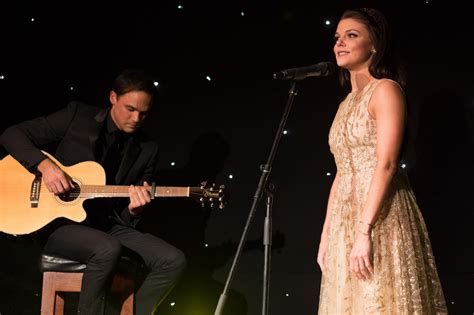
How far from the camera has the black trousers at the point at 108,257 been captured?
2.64 meters

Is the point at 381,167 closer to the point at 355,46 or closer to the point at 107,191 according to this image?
the point at 355,46

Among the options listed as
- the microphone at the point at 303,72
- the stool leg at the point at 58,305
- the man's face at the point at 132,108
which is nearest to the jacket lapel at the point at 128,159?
the man's face at the point at 132,108

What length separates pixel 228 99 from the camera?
11.3 feet

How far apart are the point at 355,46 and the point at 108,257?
1441 mm

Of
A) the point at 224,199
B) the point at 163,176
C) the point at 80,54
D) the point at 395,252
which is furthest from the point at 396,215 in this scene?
the point at 80,54

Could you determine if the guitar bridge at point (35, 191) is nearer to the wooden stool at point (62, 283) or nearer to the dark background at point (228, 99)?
the wooden stool at point (62, 283)

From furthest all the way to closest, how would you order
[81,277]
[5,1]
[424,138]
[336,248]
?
1. [5,1]
2. [424,138]
3. [81,277]
4. [336,248]

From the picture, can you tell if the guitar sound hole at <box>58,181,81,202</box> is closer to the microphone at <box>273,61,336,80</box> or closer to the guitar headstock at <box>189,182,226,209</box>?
the guitar headstock at <box>189,182,226,209</box>

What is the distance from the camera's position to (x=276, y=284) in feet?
10.8

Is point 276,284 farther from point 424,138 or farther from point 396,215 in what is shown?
point 396,215

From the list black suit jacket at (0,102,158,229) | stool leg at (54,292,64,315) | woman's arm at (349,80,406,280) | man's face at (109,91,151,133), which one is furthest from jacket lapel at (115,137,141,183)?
woman's arm at (349,80,406,280)

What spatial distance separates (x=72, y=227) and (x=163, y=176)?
2.67 feet

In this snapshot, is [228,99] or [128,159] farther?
[228,99]

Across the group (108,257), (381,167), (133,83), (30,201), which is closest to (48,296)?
(108,257)
